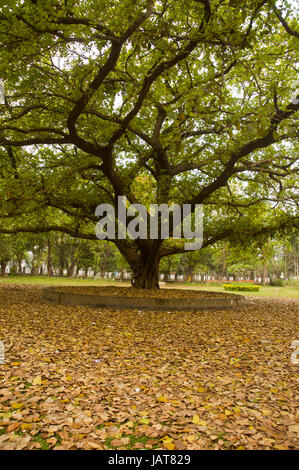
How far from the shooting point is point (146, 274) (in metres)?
14.4

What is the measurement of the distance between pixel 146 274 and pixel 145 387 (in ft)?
33.5

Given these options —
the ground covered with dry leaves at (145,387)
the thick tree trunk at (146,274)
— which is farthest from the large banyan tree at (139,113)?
the ground covered with dry leaves at (145,387)

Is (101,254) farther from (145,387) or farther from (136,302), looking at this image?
(145,387)

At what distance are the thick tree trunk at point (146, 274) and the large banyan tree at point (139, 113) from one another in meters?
0.05

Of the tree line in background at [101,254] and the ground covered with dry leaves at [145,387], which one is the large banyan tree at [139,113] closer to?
the tree line in background at [101,254]

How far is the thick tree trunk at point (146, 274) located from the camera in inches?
562

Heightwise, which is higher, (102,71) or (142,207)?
(102,71)

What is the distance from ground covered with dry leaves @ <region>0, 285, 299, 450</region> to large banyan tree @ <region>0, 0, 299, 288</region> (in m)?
3.72

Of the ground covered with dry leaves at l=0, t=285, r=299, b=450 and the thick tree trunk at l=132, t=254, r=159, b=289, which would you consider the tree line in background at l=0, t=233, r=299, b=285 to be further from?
the ground covered with dry leaves at l=0, t=285, r=299, b=450

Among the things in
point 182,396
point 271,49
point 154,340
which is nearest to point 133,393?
point 182,396

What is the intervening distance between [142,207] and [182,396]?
9711 mm

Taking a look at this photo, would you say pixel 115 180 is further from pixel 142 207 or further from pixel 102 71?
pixel 102 71

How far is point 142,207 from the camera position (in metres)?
13.1

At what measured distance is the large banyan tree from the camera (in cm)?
590
